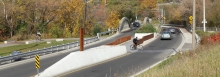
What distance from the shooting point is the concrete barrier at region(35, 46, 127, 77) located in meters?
Result: 20.1

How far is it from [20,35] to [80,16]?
15.8 metres

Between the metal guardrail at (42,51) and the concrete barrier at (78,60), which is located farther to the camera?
the metal guardrail at (42,51)

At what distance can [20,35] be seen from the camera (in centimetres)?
6172

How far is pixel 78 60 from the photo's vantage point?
2356 cm

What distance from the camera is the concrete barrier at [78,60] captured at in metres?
20.1

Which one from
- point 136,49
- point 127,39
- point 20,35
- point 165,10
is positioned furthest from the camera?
point 165,10

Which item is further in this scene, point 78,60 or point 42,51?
point 42,51

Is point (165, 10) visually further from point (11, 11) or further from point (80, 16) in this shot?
point (11, 11)

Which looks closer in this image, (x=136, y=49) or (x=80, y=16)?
(x=136, y=49)

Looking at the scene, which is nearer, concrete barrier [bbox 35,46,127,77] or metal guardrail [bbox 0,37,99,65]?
concrete barrier [bbox 35,46,127,77]

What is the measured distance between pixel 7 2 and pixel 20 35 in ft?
31.9

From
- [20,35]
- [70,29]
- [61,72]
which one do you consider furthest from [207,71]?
[70,29]

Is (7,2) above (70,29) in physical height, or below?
above

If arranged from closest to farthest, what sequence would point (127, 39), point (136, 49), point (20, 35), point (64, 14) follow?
point (136, 49) < point (127, 39) < point (20, 35) < point (64, 14)
